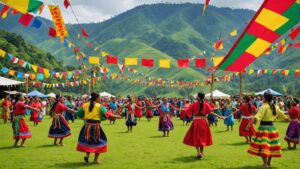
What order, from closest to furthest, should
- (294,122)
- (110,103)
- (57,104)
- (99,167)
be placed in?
(99,167), (294,122), (57,104), (110,103)

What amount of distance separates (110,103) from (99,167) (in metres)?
24.5

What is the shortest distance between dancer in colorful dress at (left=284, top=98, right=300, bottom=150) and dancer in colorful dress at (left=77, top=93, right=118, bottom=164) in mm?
7403

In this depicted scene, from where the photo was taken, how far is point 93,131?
10797 millimetres

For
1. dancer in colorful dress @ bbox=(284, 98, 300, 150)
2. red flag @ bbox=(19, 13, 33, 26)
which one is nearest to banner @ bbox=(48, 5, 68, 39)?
red flag @ bbox=(19, 13, 33, 26)

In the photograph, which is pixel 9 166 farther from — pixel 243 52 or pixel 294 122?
pixel 294 122

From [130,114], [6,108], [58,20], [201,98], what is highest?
[58,20]

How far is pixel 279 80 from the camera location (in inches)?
5674

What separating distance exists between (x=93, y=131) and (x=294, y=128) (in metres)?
8.01

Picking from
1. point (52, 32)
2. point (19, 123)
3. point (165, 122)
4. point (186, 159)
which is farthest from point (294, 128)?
point (52, 32)

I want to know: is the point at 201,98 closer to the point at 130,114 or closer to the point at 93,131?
the point at 93,131

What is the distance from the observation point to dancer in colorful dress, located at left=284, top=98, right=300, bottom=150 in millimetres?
13977

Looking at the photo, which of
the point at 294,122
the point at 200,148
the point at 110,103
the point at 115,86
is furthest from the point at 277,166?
the point at 115,86

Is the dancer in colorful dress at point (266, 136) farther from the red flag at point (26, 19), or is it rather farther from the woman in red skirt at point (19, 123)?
the red flag at point (26, 19)

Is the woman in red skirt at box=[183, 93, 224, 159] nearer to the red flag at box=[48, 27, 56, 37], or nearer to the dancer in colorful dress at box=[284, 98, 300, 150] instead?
the dancer in colorful dress at box=[284, 98, 300, 150]
